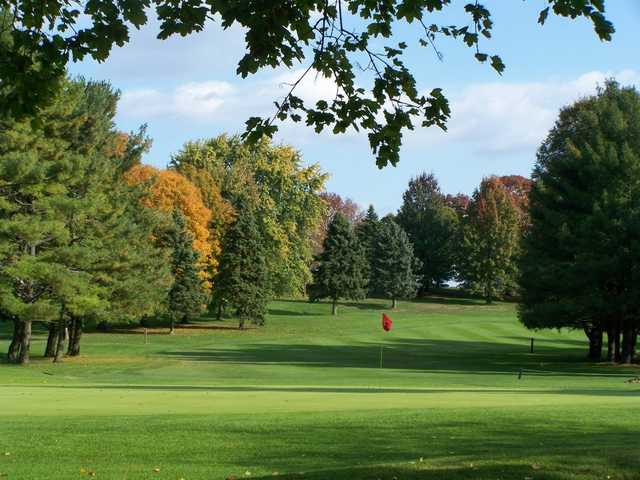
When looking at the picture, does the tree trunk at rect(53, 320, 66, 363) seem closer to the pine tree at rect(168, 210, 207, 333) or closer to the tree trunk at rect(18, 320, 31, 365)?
the tree trunk at rect(18, 320, 31, 365)

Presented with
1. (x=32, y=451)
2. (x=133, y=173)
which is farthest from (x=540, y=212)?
(x=32, y=451)

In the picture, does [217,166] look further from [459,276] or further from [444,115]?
[444,115]

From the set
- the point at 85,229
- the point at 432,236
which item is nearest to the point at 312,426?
the point at 85,229

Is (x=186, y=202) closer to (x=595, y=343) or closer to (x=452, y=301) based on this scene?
(x=595, y=343)

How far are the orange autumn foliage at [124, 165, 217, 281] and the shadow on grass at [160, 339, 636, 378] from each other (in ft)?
41.1

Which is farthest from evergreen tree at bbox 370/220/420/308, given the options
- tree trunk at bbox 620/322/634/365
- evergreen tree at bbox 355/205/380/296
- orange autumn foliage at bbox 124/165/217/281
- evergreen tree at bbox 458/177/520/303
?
tree trunk at bbox 620/322/634/365

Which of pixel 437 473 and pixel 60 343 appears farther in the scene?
pixel 60 343

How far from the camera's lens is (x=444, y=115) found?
8211 mm

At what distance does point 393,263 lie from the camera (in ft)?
306

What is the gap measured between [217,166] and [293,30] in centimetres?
6926

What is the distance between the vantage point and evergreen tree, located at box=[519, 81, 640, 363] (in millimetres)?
40375

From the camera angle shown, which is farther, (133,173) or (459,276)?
(459,276)

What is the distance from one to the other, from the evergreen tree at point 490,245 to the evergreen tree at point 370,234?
940cm

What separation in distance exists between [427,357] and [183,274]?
2108cm
